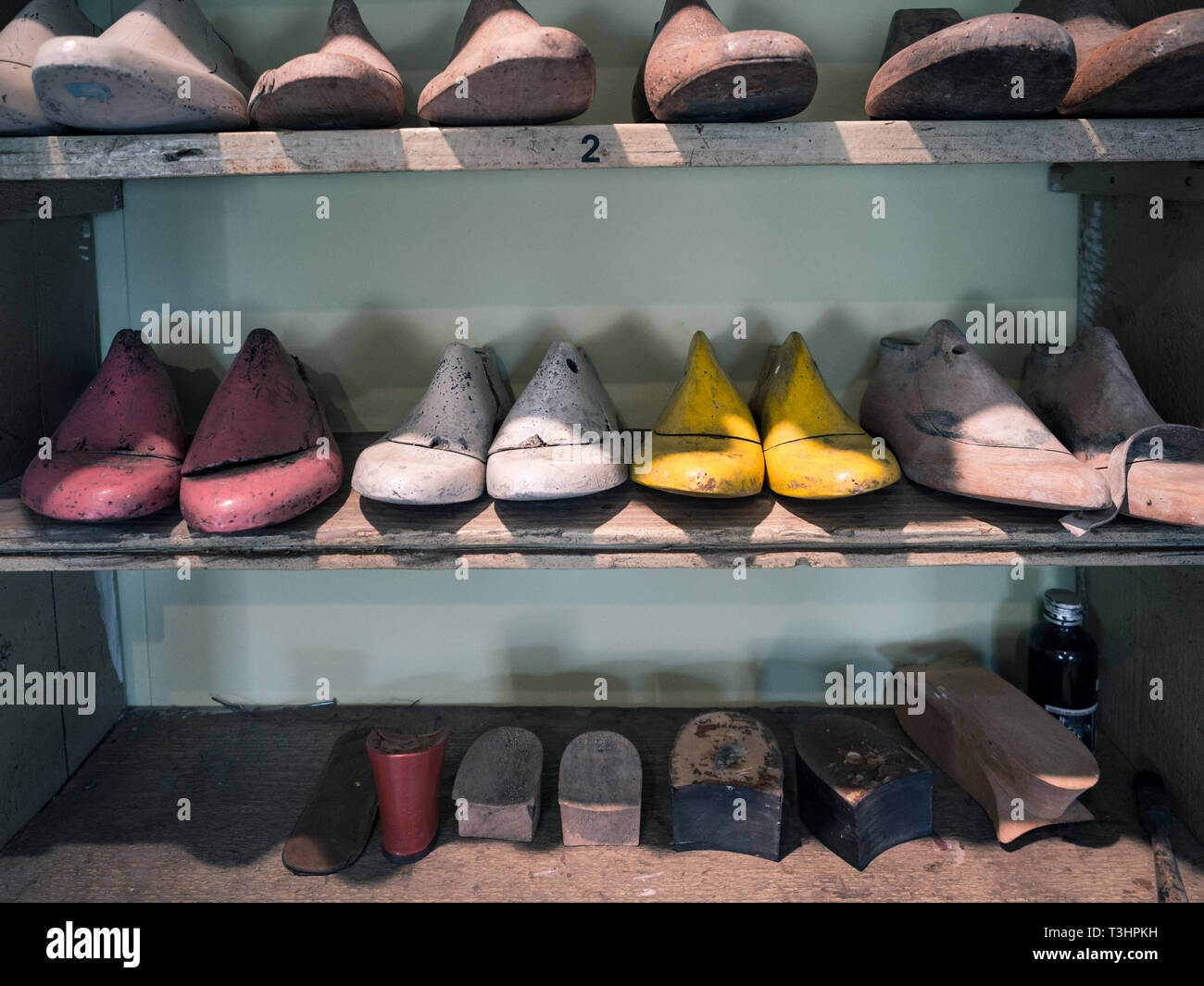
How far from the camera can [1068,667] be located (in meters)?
1.44

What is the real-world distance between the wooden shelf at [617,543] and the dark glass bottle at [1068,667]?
0.34 m

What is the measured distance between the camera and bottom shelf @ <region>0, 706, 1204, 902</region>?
3.96 ft

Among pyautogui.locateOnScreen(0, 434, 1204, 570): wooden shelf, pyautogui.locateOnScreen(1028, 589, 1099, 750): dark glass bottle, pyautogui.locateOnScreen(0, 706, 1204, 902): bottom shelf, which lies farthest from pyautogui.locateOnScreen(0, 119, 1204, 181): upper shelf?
pyautogui.locateOnScreen(0, 706, 1204, 902): bottom shelf

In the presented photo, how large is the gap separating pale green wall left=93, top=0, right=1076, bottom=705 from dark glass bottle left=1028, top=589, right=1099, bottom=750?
12 cm

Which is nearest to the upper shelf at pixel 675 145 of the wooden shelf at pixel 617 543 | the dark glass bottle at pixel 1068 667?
the wooden shelf at pixel 617 543

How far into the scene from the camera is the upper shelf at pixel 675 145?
993 millimetres

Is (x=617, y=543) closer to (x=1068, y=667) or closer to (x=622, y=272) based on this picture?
(x=622, y=272)

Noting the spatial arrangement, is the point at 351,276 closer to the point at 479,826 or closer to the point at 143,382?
the point at 143,382

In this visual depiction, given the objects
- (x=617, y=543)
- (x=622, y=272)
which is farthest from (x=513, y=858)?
(x=622, y=272)

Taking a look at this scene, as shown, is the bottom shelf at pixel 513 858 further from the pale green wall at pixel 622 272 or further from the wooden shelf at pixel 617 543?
the wooden shelf at pixel 617 543

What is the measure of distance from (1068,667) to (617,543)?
2.76ft

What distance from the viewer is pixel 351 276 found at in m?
1.48

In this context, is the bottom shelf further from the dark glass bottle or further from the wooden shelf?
the wooden shelf
